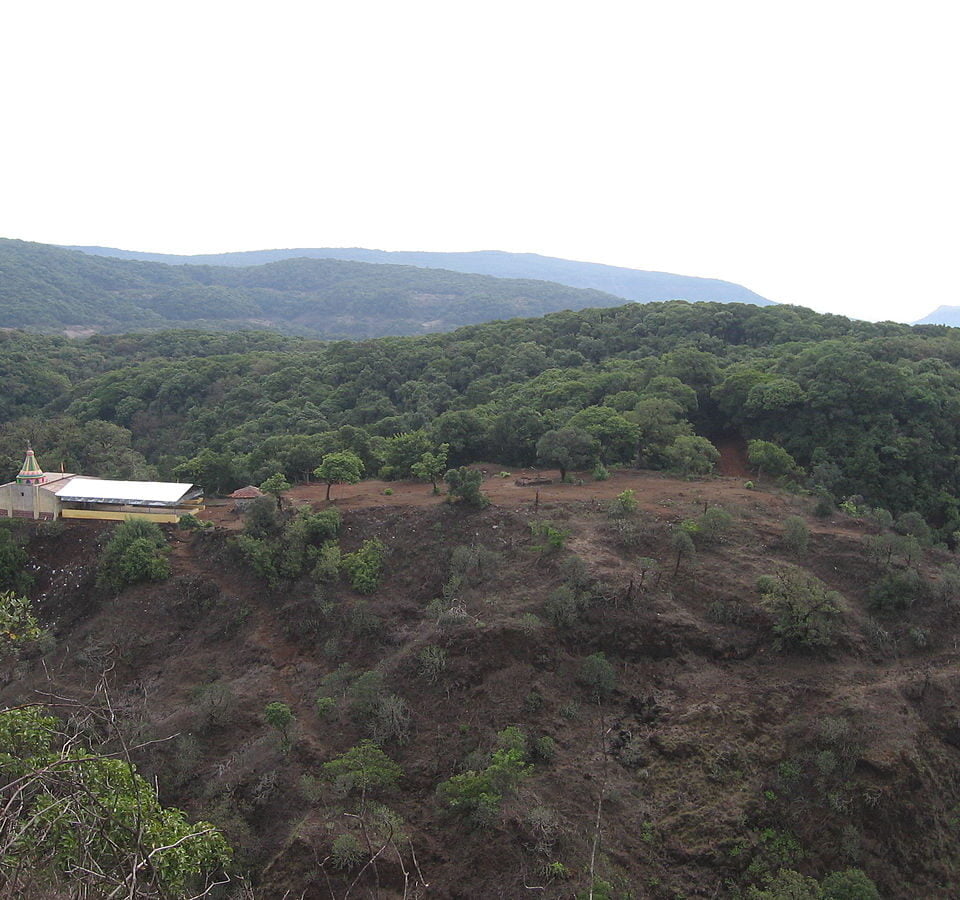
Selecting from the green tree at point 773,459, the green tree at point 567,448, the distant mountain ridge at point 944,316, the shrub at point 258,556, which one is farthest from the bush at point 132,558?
the distant mountain ridge at point 944,316

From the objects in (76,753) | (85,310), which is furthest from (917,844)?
(85,310)

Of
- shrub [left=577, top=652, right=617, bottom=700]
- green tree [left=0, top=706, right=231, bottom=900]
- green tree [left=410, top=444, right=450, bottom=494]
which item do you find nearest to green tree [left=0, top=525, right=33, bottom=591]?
green tree [left=410, top=444, right=450, bottom=494]

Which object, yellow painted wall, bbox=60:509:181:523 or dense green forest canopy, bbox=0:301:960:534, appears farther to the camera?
dense green forest canopy, bbox=0:301:960:534

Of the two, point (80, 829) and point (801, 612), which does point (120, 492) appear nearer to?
point (80, 829)

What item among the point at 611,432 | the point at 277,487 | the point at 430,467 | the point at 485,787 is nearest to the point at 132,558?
the point at 277,487

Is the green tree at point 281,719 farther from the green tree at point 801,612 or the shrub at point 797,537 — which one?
the shrub at point 797,537

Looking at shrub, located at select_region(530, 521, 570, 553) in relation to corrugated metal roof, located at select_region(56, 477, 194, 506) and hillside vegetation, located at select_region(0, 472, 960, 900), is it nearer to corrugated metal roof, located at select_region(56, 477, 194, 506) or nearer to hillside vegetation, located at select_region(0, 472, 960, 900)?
hillside vegetation, located at select_region(0, 472, 960, 900)

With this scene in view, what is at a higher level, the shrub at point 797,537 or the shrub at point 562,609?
the shrub at point 797,537
